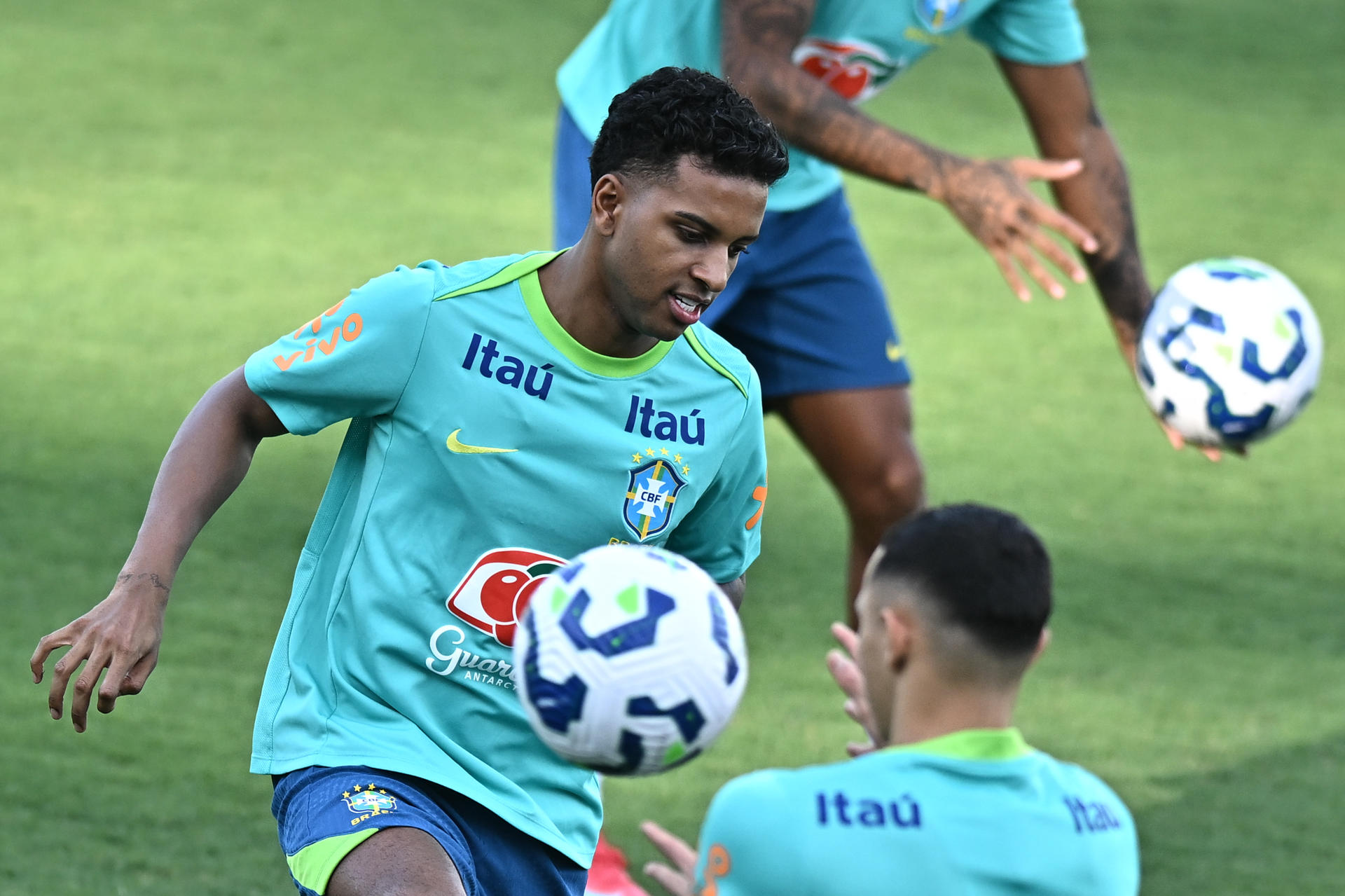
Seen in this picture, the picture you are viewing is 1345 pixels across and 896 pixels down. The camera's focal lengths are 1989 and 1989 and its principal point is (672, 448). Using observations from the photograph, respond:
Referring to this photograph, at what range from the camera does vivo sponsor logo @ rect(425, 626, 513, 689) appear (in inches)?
136

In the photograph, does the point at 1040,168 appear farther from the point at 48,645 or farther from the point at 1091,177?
the point at 48,645

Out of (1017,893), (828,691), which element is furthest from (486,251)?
(1017,893)

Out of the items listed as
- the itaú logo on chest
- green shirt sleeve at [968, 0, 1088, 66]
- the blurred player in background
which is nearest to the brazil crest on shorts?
the blurred player in background

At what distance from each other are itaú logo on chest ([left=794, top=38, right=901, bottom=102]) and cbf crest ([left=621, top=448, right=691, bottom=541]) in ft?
6.79

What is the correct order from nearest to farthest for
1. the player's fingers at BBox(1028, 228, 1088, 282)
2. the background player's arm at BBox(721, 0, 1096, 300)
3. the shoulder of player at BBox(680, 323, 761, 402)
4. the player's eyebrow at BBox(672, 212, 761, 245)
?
the player's eyebrow at BBox(672, 212, 761, 245) < the shoulder of player at BBox(680, 323, 761, 402) < the player's fingers at BBox(1028, 228, 1088, 282) < the background player's arm at BBox(721, 0, 1096, 300)

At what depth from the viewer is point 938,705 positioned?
265cm

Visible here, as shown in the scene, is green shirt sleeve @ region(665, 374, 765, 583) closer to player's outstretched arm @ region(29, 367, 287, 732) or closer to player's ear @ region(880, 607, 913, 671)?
player's outstretched arm @ region(29, 367, 287, 732)

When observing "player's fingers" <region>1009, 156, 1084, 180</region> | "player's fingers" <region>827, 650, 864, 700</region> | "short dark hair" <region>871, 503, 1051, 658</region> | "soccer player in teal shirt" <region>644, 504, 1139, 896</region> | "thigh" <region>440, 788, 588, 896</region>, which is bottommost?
"thigh" <region>440, 788, 588, 896</region>

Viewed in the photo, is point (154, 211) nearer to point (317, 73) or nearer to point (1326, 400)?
point (317, 73)

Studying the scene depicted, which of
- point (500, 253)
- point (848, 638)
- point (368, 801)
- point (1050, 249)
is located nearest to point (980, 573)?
point (848, 638)

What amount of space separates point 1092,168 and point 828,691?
196 centimetres

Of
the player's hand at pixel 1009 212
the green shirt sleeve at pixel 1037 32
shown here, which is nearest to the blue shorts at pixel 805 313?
the green shirt sleeve at pixel 1037 32

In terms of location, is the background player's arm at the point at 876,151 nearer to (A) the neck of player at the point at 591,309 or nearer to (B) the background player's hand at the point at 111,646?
(A) the neck of player at the point at 591,309

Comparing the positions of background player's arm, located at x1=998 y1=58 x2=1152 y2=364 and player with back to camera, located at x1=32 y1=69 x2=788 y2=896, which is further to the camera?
background player's arm, located at x1=998 y1=58 x2=1152 y2=364
